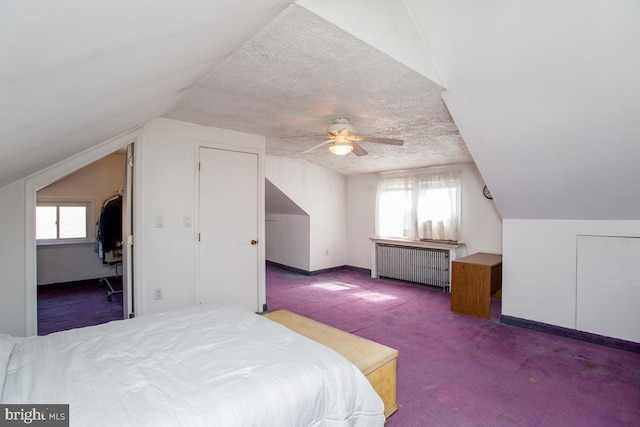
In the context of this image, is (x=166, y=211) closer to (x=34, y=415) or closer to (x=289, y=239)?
(x=34, y=415)

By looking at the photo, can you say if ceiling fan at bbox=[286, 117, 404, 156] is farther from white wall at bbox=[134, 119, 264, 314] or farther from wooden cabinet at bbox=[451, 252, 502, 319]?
wooden cabinet at bbox=[451, 252, 502, 319]

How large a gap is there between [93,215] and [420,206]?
5.68 meters

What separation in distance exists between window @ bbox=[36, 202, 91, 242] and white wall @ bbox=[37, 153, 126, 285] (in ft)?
0.42

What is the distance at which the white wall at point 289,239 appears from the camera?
6.14 meters

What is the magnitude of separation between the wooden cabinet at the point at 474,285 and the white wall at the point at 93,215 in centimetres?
566

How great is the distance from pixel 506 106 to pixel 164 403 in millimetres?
2799

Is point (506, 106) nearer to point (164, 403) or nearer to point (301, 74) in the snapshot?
point (301, 74)

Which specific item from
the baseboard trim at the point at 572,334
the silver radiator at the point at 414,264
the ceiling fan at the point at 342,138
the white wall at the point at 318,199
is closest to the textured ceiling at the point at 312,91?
the ceiling fan at the point at 342,138

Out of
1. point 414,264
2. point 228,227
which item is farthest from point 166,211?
point 414,264

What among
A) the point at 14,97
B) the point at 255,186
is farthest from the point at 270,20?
the point at 255,186

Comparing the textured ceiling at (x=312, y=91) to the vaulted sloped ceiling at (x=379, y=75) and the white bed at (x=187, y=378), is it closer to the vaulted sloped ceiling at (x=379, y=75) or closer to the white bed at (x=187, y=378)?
the vaulted sloped ceiling at (x=379, y=75)

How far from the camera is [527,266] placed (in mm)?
3508

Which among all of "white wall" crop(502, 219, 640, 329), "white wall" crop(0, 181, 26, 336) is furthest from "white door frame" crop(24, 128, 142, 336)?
"white wall" crop(502, 219, 640, 329)

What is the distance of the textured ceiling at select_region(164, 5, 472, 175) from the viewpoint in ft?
5.88
